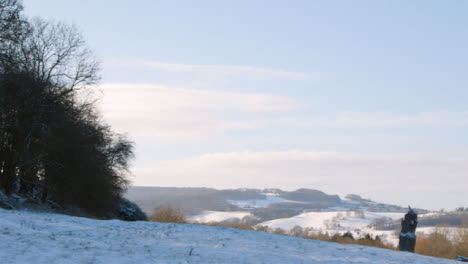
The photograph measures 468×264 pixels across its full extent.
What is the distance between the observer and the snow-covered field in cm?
1432

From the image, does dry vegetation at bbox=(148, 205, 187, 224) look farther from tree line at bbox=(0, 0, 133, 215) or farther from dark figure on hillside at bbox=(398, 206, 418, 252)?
dark figure on hillside at bbox=(398, 206, 418, 252)

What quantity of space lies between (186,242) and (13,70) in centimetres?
1968

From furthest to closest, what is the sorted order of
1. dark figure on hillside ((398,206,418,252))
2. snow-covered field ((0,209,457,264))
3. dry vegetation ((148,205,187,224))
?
dry vegetation ((148,205,187,224)) → dark figure on hillside ((398,206,418,252)) → snow-covered field ((0,209,457,264))

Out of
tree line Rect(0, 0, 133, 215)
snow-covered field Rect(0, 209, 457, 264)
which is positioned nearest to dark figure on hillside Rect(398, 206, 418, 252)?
snow-covered field Rect(0, 209, 457, 264)

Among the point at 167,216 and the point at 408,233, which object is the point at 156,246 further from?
the point at 167,216

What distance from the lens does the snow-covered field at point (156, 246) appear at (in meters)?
14.3

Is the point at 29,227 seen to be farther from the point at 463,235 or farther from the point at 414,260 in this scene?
the point at 463,235

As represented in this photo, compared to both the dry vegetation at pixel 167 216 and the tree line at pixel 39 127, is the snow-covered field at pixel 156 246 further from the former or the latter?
the dry vegetation at pixel 167 216

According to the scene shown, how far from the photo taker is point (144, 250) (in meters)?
16.4

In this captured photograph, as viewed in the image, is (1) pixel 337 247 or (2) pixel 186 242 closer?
(2) pixel 186 242

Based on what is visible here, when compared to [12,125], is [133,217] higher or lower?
lower

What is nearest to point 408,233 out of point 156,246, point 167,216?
point 156,246

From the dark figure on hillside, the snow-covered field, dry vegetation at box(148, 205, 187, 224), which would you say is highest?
the dark figure on hillside

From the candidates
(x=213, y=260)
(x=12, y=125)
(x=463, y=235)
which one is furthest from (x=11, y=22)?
(x=463, y=235)
